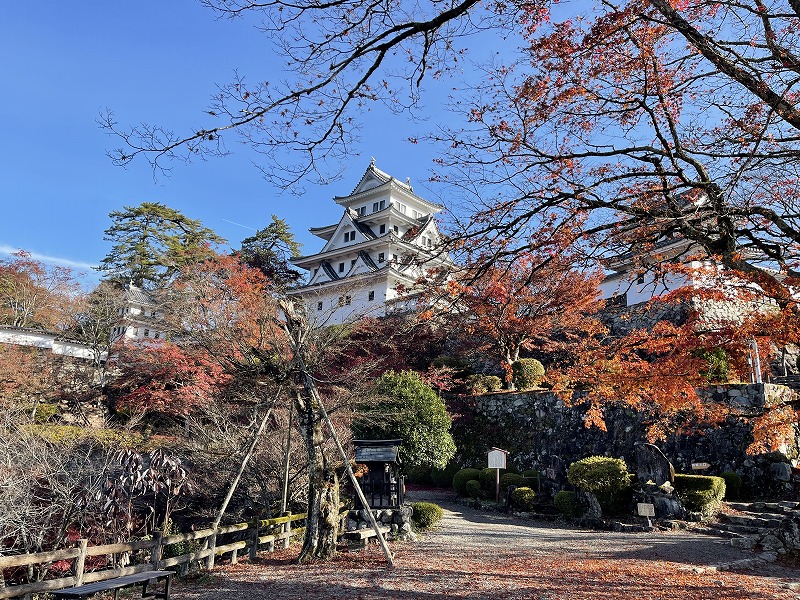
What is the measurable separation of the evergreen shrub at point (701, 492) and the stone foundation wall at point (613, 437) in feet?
5.65

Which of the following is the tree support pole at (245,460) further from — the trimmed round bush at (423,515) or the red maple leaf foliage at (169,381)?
the red maple leaf foliage at (169,381)

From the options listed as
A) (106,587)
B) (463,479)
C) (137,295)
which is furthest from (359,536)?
(137,295)

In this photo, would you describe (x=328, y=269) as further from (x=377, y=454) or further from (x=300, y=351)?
(x=300, y=351)

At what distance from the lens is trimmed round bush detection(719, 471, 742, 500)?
1485cm

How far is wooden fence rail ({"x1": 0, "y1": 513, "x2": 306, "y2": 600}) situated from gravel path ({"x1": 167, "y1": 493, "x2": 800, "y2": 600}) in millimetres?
326

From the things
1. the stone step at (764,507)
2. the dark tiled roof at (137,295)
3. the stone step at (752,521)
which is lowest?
the stone step at (752,521)

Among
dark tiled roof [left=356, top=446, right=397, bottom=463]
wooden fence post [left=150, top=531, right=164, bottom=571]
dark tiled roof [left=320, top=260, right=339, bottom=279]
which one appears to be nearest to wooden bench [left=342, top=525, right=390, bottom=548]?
dark tiled roof [left=356, top=446, right=397, bottom=463]

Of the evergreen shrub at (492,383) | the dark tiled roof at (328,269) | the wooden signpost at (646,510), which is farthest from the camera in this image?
the dark tiled roof at (328,269)

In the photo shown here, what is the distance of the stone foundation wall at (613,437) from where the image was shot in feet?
49.6

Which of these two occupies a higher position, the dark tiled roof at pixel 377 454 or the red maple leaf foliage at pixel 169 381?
the red maple leaf foliage at pixel 169 381

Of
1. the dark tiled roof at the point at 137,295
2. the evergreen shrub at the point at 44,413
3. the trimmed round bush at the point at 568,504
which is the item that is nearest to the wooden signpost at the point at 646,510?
the trimmed round bush at the point at 568,504

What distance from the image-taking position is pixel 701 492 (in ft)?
44.9

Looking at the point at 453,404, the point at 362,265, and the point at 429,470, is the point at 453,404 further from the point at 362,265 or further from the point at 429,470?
the point at 362,265

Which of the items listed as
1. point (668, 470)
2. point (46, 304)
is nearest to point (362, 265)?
point (46, 304)
